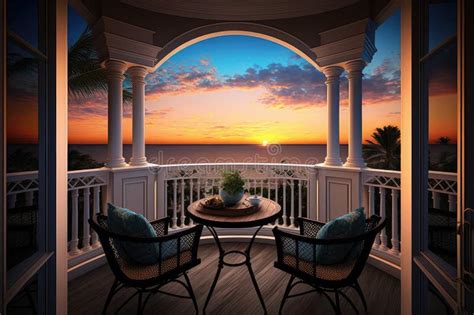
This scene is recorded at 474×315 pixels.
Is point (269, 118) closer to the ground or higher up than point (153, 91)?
closer to the ground

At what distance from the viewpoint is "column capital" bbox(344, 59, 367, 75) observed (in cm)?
316

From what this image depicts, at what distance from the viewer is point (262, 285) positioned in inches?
97.5

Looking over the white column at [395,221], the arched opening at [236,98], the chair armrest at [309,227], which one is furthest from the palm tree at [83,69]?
the white column at [395,221]

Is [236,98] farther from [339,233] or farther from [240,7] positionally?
[339,233]

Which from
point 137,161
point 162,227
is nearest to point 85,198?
point 137,161

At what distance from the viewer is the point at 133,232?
70.4 inches

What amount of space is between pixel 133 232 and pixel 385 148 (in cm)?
879

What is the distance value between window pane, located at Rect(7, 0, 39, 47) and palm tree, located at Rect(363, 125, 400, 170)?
893cm

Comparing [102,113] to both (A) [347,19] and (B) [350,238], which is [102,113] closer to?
(A) [347,19]

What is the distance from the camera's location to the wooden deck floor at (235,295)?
208 cm

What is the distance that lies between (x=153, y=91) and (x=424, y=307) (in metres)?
8.20

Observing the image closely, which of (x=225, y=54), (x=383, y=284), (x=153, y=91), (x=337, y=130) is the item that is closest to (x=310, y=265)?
(x=383, y=284)

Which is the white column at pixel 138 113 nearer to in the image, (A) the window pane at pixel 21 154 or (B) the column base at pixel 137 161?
(B) the column base at pixel 137 161

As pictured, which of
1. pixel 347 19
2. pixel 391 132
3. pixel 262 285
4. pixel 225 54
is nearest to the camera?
pixel 262 285
